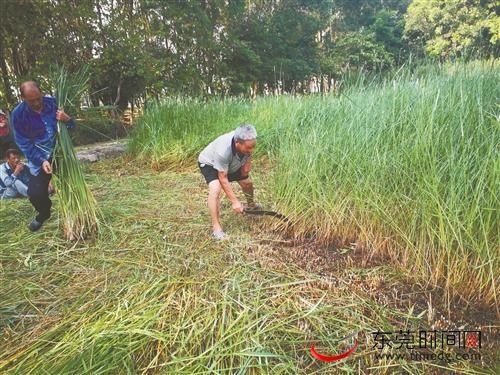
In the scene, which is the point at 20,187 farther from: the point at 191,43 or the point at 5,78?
the point at 191,43

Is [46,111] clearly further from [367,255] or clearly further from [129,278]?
[367,255]

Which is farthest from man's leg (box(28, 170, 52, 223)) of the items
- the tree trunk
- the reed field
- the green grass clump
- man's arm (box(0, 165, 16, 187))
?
the tree trunk

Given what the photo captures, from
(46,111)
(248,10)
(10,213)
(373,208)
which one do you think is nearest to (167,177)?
(10,213)

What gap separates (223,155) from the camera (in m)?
2.19

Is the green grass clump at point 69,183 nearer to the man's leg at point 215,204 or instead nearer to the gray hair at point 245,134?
the man's leg at point 215,204

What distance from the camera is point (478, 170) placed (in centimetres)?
150

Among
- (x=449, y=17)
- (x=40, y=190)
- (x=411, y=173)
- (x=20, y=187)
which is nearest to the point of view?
(x=411, y=173)

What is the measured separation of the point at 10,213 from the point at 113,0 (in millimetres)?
6936

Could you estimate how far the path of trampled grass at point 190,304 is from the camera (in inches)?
47.8

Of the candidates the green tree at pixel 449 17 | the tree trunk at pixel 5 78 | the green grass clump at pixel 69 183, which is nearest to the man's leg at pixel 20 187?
the green grass clump at pixel 69 183

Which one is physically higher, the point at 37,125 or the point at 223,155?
the point at 37,125

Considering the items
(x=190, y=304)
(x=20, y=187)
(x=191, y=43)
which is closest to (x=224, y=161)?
(x=190, y=304)

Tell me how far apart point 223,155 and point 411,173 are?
3.74 feet

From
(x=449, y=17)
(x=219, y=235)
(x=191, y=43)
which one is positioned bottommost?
(x=219, y=235)
